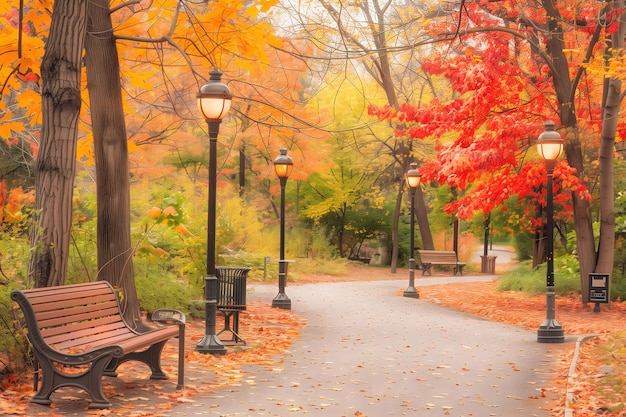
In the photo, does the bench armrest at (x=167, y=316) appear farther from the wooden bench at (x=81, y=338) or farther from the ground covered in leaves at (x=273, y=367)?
the ground covered in leaves at (x=273, y=367)

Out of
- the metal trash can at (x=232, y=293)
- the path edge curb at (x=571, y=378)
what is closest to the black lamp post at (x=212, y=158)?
the metal trash can at (x=232, y=293)

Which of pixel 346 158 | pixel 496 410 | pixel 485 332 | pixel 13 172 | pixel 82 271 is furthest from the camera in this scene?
pixel 346 158

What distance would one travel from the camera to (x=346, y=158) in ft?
128

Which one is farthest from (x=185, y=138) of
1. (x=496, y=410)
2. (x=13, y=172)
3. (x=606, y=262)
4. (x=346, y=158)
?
(x=496, y=410)

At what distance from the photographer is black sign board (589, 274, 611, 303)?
18.3 meters

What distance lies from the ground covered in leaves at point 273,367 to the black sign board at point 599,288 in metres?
0.33

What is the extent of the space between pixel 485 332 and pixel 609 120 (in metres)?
6.02

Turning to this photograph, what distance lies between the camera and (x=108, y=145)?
1198cm

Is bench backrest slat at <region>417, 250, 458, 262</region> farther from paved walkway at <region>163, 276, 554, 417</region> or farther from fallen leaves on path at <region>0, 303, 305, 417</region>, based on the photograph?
fallen leaves on path at <region>0, 303, 305, 417</region>

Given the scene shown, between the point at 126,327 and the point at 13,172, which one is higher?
the point at 13,172

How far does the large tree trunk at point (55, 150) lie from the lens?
9.34 metres

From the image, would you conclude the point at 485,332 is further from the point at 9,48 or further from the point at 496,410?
the point at 9,48

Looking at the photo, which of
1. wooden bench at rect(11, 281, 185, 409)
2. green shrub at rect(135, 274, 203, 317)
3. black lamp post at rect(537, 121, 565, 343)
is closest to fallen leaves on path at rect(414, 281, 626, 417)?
black lamp post at rect(537, 121, 565, 343)

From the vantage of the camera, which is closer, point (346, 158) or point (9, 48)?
point (9, 48)
